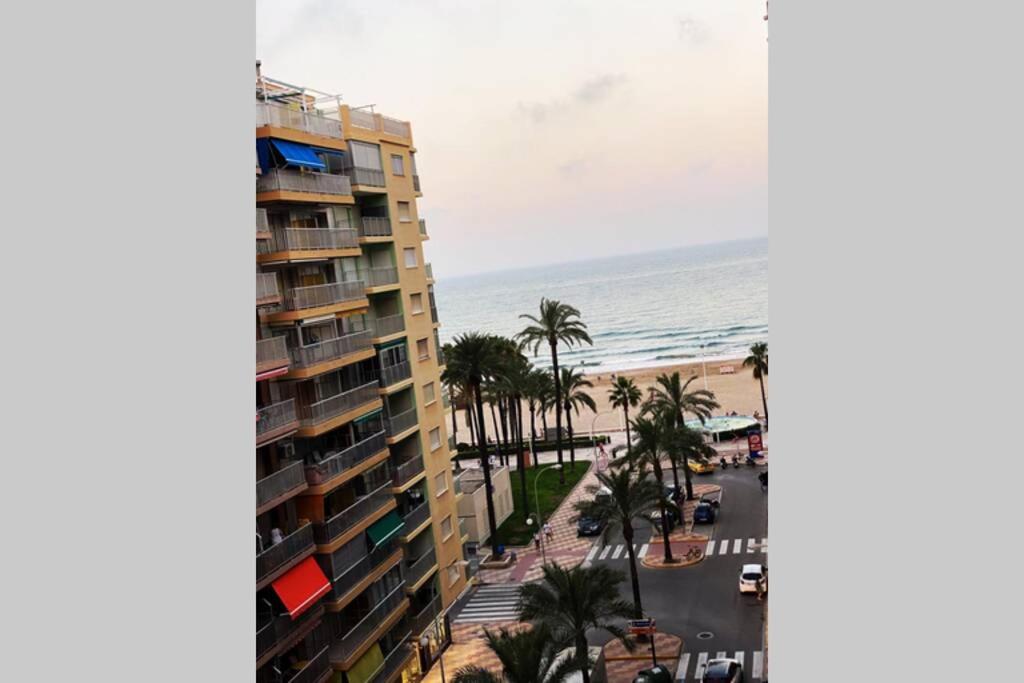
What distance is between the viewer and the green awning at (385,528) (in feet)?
65.3

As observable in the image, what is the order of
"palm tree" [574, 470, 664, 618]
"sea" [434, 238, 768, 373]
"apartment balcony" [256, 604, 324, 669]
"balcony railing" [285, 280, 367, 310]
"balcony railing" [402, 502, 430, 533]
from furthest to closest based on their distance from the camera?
1. "sea" [434, 238, 768, 373]
2. "palm tree" [574, 470, 664, 618]
3. "balcony railing" [402, 502, 430, 533]
4. "balcony railing" [285, 280, 367, 310]
5. "apartment balcony" [256, 604, 324, 669]

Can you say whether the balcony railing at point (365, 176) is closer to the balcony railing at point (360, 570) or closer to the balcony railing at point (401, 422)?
the balcony railing at point (401, 422)

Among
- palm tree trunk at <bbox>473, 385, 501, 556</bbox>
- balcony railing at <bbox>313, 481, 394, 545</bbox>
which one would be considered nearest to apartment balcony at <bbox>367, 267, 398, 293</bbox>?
balcony railing at <bbox>313, 481, 394, 545</bbox>

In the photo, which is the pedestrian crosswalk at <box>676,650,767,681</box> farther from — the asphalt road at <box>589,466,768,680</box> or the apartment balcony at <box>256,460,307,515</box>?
the apartment balcony at <box>256,460,307,515</box>

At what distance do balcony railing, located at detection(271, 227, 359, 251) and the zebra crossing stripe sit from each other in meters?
10.7

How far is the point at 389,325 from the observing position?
22672mm

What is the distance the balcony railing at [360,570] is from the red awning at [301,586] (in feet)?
1.82

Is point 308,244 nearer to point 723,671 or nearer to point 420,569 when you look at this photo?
point 420,569

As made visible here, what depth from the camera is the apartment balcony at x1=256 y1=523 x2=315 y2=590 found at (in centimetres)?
1554

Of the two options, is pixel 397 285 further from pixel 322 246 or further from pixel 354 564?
pixel 354 564

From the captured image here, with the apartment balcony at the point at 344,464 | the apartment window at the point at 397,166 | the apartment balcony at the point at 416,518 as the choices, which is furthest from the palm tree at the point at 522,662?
the apartment window at the point at 397,166

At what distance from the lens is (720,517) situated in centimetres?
3058

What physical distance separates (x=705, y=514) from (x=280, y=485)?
1699 cm

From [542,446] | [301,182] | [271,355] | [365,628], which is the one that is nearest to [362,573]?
[365,628]
